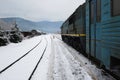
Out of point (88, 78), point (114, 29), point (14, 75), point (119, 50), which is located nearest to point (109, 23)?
point (114, 29)

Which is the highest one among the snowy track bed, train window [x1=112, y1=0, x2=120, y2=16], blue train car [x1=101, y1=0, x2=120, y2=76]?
→ train window [x1=112, y1=0, x2=120, y2=16]

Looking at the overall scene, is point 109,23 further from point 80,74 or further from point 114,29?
point 80,74

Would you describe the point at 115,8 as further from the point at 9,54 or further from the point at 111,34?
the point at 9,54

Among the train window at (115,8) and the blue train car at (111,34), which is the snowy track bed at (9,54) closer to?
the blue train car at (111,34)

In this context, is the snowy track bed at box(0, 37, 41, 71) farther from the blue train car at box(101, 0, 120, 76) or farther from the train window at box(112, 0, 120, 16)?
the train window at box(112, 0, 120, 16)

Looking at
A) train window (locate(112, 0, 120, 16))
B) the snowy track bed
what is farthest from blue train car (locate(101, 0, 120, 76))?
the snowy track bed

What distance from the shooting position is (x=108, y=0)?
588 centimetres

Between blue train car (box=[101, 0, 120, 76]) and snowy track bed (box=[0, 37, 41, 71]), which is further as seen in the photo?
snowy track bed (box=[0, 37, 41, 71])

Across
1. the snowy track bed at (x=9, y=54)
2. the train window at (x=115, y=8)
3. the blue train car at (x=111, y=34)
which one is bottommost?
the snowy track bed at (x=9, y=54)

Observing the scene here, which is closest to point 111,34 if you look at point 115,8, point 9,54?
point 115,8

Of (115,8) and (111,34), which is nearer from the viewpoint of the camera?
(115,8)

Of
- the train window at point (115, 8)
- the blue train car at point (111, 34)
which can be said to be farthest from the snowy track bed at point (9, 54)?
the train window at point (115, 8)

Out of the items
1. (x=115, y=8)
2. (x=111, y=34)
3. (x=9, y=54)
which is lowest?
(x=9, y=54)

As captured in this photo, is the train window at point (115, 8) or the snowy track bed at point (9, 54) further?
the snowy track bed at point (9, 54)
